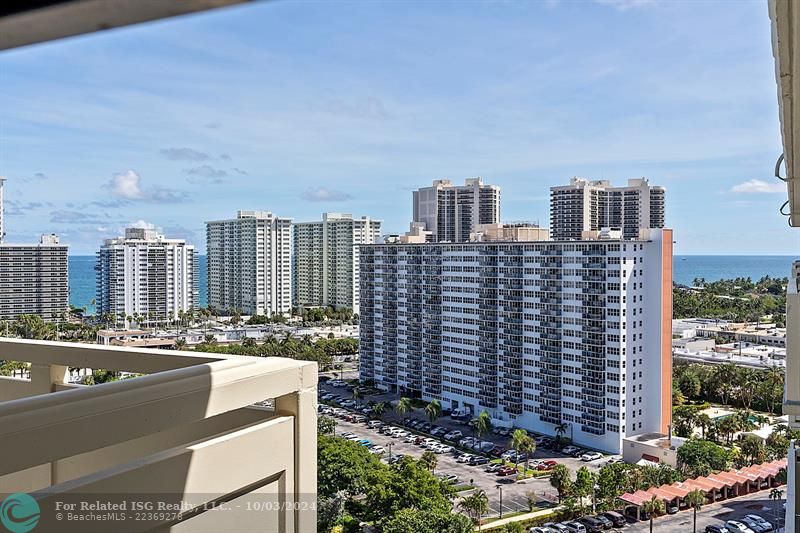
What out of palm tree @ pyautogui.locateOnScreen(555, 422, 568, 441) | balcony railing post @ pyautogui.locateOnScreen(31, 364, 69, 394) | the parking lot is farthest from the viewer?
palm tree @ pyautogui.locateOnScreen(555, 422, 568, 441)

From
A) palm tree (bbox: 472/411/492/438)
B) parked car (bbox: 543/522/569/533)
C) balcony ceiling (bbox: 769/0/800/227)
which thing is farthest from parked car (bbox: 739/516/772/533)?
balcony ceiling (bbox: 769/0/800/227)

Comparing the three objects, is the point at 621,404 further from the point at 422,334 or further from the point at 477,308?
the point at 422,334

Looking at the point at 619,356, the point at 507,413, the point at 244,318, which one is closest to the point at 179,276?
the point at 244,318

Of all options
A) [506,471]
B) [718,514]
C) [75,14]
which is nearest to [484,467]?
[506,471]

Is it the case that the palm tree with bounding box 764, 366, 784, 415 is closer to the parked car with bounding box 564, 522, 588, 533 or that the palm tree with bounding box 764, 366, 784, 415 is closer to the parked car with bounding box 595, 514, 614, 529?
the parked car with bounding box 595, 514, 614, 529

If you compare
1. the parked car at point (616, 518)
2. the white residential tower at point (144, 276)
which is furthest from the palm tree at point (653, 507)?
the white residential tower at point (144, 276)
